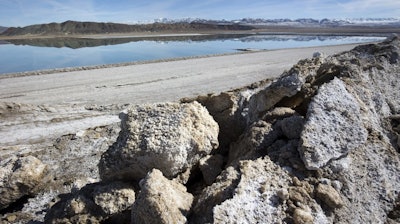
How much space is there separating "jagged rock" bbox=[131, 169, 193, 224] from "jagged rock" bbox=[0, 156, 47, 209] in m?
3.21

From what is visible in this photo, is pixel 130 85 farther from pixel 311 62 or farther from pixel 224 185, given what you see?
pixel 224 185

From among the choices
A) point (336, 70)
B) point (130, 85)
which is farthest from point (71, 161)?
point (130, 85)

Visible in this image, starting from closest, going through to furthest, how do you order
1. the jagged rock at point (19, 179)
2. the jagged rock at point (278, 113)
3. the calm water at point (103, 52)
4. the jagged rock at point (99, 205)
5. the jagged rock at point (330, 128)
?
the jagged rock at point (330, 128) < the jagged rock at point (99, 205) < the jagged rock at point (278, 113) < the jagged rock at point (19, 179) < the calm water at point (103, 52)

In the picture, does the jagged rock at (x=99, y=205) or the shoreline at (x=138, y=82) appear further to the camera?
the shoreline at (x=138, y=82)

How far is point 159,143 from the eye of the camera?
171 inches

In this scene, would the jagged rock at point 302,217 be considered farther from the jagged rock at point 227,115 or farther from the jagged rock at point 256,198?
the jagged rock at point 227,115

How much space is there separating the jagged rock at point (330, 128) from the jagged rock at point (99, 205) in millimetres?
2092

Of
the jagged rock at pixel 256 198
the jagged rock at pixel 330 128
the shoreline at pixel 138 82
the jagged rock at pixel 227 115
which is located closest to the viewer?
the jagged rock at pixel 256 198

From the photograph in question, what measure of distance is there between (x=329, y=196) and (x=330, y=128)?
877 mm

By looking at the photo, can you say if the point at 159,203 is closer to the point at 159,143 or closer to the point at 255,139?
the point at 159,143

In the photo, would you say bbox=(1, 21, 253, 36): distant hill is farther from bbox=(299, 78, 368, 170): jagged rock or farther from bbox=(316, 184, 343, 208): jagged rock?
bbox=(316, 184, 343, 208): jagged rock

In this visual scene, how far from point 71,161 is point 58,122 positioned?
11.5 ft

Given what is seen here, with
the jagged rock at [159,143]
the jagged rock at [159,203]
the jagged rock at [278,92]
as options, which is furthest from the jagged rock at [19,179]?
the jagged rock at [278,92]

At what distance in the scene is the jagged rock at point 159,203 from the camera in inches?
138
